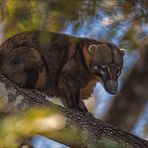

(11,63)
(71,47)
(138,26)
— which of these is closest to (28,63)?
(11,63)

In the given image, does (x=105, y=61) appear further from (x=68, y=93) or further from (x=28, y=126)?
(x=28, y=126)

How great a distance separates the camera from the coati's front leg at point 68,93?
Answer: 19.5ft

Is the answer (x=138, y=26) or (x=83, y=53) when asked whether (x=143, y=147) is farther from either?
(x=83, y=53)

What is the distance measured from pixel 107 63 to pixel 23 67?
1375mm

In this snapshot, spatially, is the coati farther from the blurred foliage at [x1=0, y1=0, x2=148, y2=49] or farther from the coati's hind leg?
the blurred foliage at [x1=0, y1=0, x2=148, y2=49]

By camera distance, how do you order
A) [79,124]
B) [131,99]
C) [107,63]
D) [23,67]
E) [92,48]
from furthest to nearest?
1. [131,99]
2. [92,48]
3. [107,63]
4. [23,67]
5. [79,124]

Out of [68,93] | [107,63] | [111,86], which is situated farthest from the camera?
[107,63]

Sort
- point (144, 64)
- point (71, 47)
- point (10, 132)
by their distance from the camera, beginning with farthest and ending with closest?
point (144, 64) < point (71, 47) < point (10, 132)

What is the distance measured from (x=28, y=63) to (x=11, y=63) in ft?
0.68

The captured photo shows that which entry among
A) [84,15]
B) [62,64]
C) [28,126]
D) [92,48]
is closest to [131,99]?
[92,48]

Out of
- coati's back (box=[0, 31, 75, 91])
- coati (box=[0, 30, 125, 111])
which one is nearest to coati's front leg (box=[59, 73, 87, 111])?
coati (box=[0, 30, 125, 111])

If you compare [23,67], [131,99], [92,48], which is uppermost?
[23,67]

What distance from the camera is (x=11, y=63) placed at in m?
5.30

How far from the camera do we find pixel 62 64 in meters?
6.05
